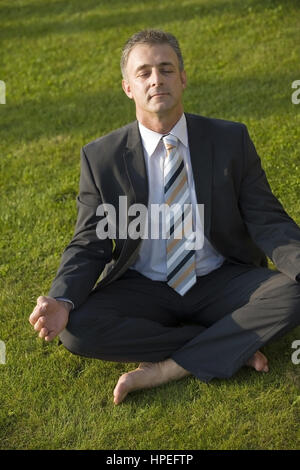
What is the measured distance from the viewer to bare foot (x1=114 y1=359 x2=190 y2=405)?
4.16m

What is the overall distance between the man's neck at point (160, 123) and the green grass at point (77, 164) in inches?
60.1

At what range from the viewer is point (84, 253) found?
14.6 ft

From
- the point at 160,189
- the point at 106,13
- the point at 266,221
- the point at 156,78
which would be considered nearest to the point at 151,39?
the point at 156,78

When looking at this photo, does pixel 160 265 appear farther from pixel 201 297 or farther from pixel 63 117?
pixel 63 117

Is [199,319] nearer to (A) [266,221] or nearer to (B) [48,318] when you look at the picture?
(A) [266,221]

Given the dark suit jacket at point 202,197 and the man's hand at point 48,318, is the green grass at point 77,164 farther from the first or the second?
Answer: the dark suit jacket at point 202,197

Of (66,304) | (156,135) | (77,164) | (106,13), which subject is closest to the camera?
(66,304)

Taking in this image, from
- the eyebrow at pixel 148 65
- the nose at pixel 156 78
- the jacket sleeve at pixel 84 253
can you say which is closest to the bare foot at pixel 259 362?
the jacket sleeve at pixel 84 253

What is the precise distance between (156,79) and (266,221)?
43.7 inches

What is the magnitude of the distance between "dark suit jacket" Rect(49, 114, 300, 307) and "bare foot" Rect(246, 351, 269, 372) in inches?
24.8

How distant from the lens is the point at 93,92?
8.55 meters

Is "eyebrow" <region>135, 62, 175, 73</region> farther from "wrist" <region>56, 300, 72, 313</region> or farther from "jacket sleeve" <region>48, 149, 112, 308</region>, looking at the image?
"wrist" <region>56, 300, 72, 313</region>

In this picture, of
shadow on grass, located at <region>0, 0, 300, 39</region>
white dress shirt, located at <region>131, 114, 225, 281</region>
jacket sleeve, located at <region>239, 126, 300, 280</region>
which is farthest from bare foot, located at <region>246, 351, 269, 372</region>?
shadow on grass, located at <region>0, 0, 300, 39</region>

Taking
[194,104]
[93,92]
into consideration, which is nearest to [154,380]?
[194,104]
